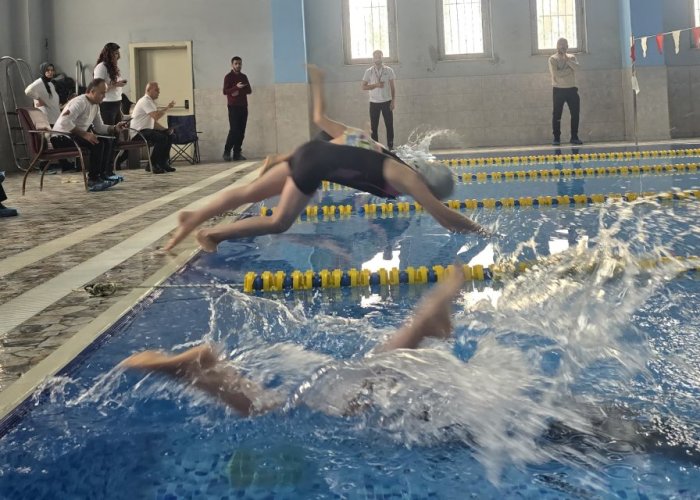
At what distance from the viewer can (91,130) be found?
9.98 metres

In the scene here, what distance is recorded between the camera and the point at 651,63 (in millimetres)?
14117

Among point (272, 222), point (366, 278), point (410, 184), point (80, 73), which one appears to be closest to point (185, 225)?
point (272, 222)

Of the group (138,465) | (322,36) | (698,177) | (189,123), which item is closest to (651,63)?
(322,36)

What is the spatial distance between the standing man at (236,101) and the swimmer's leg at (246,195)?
1052cm

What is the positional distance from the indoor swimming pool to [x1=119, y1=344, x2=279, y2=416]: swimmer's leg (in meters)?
0.04

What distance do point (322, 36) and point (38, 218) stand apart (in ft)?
30.1

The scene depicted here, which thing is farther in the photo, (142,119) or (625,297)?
(142,119)

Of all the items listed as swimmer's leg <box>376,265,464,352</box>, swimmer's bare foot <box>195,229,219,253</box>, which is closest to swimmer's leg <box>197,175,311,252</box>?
swimmer's bare foot <box>195,229,219,253</box>

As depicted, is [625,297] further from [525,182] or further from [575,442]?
[525,182]

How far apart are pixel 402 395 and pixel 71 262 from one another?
3031mm

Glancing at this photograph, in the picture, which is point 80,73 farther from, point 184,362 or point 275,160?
point 184,362

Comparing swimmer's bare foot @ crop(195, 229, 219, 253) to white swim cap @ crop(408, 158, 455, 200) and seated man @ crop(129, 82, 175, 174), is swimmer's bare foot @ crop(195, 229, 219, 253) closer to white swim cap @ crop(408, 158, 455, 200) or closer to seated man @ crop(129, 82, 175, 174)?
white swim cap @ crop(408, 158, 455, 200)

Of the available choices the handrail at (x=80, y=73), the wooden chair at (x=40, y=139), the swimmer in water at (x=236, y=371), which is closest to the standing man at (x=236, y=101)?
the handrail at (x=80, y=73)

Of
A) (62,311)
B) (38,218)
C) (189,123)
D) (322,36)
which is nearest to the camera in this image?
(62,311)
